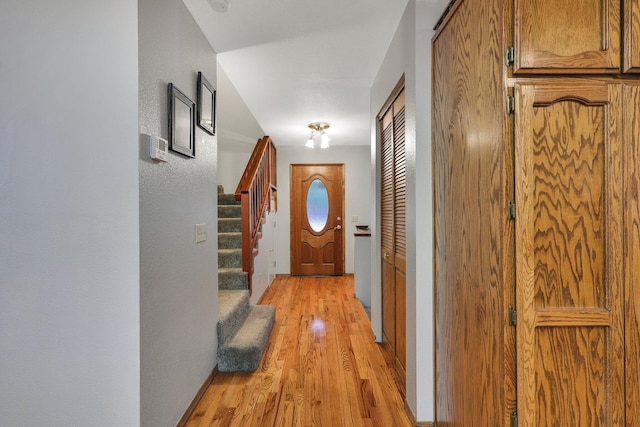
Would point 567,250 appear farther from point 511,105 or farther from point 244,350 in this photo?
point 244,350

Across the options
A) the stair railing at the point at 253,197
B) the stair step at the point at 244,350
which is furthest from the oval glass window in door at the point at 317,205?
the stair step at the point at 244,350

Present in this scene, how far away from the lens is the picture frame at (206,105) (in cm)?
222

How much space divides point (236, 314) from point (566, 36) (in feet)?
9.14

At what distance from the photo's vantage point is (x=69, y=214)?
1383mm

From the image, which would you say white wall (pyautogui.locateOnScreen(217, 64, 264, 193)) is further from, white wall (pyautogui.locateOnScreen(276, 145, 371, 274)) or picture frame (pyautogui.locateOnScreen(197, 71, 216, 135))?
white wall (pyautogui.locateOnScreen(276, 145, 371, 274))

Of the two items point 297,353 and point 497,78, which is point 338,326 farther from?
point 497,78

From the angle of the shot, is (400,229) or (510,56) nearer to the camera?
(510,56)

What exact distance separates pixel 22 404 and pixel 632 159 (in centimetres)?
229

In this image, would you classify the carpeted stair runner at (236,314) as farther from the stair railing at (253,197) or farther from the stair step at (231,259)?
the stair railing at (253,197)

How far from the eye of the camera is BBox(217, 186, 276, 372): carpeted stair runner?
101 inches

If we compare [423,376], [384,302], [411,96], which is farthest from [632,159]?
[384,302]

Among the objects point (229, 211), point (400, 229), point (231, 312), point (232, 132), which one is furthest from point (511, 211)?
point (232, 132)

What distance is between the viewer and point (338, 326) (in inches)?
142

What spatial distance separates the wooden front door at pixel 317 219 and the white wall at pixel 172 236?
13.3ft
